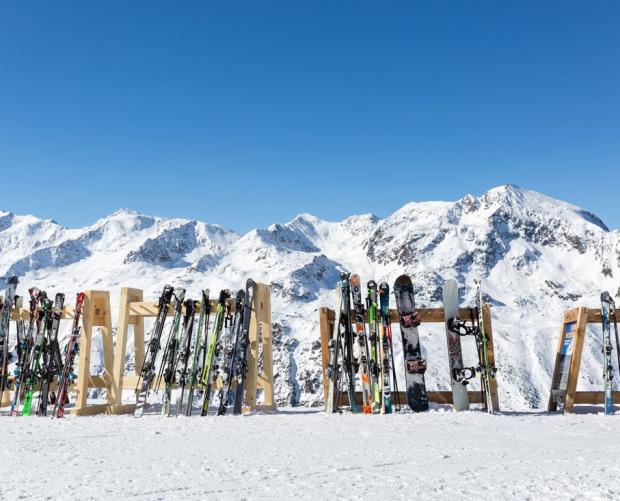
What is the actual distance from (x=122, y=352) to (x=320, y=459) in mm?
6448

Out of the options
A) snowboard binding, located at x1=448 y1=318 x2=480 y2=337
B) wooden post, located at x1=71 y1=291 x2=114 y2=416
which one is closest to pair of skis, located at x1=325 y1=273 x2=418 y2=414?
snowboard binding, located at x1=448 y1=318 x2=480 y2=337

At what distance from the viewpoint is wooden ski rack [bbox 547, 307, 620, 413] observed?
31.3 ft

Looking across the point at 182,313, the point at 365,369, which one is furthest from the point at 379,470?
the point at 182,313

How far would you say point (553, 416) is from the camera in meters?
9.12

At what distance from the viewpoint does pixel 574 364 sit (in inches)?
382

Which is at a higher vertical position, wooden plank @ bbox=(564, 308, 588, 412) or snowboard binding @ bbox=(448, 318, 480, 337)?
snowboard binding @ bbox=(448, 318, 480, 337)

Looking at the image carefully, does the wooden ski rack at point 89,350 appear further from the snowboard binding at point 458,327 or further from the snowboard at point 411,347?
the snowboard binding at point 458,327

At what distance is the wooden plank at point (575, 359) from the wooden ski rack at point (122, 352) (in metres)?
5.07

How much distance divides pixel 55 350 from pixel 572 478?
9812 millimetres

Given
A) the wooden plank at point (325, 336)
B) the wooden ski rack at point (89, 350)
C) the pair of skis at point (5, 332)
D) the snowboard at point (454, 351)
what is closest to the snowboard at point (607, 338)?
the snowboard at point (454, 351)

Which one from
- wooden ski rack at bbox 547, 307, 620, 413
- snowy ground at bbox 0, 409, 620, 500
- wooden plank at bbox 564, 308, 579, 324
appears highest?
wooden plank at bbox 564, 308, 579, 324

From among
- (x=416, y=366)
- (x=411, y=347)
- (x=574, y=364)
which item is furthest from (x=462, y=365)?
(x=574, y=364)

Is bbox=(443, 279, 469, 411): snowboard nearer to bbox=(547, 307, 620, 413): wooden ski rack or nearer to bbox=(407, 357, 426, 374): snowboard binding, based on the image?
bbox=(407, 357, 426, 374): snowboard binding

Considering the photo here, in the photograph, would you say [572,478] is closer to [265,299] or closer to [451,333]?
[451,333]
